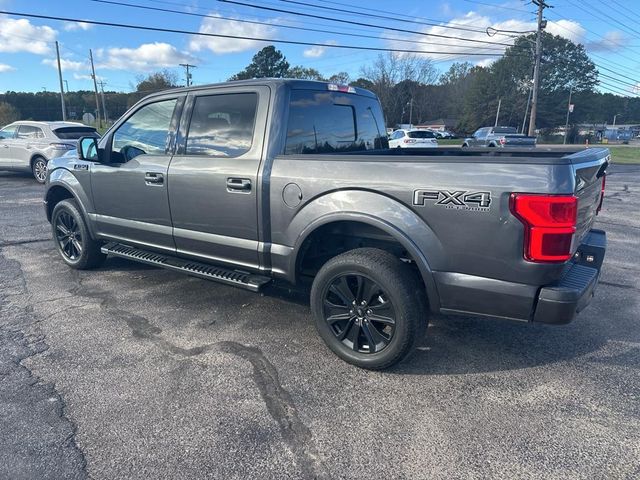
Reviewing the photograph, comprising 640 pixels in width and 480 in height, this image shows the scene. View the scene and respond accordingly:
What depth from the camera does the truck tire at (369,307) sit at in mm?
2957

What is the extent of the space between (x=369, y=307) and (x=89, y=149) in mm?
3428

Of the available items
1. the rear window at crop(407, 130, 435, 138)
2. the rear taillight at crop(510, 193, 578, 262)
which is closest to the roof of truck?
the rear taillight at crop(510, 193, 578, 262)

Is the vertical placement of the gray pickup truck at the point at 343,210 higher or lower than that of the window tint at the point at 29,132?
lower

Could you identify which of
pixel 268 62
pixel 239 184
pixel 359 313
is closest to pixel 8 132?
pixel 239 184

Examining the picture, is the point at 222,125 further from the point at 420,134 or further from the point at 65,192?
the point at 420,134

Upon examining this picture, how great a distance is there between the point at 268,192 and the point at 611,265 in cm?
466

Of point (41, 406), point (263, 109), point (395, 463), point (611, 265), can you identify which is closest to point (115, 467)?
point (41, 406)

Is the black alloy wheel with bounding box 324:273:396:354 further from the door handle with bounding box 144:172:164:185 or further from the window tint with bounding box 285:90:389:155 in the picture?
the door handle with bounding box 144:172:164:185

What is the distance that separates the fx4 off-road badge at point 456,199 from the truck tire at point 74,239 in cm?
391

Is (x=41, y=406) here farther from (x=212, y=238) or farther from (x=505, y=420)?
(x=505, y=420)

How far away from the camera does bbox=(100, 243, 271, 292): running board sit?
3645 mm

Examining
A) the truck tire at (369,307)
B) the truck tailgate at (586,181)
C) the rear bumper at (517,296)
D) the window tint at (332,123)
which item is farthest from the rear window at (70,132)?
the truck tailgate at (586,181)

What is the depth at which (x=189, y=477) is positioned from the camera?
2217 millimetres

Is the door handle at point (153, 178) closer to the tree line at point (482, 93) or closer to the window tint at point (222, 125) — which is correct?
the window tint at point (222, 125)
